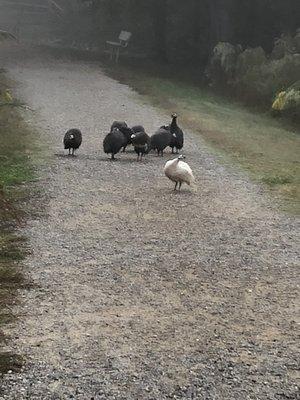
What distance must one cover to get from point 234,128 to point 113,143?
6.12 meters

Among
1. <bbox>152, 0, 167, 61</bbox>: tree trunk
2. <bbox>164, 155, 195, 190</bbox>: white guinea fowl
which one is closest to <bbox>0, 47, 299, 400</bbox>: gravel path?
<bbox>164, 155, 195, 190</bbox>: white guinea fowl

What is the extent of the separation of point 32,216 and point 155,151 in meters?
5.94

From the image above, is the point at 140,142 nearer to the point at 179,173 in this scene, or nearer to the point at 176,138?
the point at 176,138

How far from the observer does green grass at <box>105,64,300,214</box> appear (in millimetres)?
13234

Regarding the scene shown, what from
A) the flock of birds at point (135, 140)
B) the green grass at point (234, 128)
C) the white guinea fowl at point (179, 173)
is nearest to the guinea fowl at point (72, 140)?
the flock of birds at point (135, 140)

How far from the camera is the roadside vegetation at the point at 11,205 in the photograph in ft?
21.3

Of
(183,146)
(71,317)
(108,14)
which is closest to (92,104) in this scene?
(183,146)

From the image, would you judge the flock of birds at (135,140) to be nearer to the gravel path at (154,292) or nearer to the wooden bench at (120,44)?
the gravel path at (154,292)

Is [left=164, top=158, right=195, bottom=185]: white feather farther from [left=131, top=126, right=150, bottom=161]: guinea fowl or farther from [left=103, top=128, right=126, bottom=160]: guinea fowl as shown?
[left=103, top=128, right=126, bottom=160]: guinea fowl

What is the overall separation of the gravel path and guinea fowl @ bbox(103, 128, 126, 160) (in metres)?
0.71

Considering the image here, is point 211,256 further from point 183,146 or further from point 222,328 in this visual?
point 183,146

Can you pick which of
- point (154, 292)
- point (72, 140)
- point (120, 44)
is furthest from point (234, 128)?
point (120, 44)

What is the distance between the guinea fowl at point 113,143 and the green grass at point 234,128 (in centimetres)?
255

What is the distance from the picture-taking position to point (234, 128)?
19047mm
